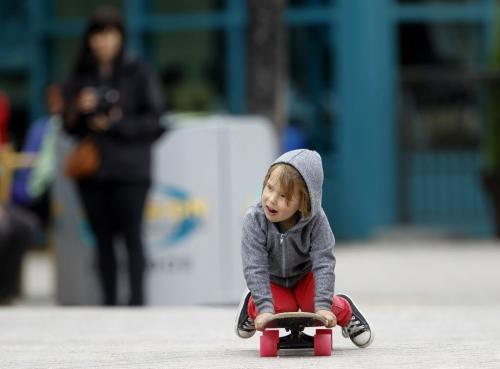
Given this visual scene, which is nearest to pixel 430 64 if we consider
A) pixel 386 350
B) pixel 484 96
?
pixel 484 96

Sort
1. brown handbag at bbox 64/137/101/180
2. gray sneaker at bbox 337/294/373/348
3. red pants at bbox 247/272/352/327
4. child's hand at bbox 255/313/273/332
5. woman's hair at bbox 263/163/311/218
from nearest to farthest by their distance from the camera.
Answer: child's hand at bbox 255/313/273/332, woman's hair at bbox 263/163/311/218, red pants at bbox 247/272/352/327, gray sneaker at bbox 337/294/373/348, brown handbag at bbox 64/137/101/180

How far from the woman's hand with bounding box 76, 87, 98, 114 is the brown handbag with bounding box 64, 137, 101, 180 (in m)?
0.19

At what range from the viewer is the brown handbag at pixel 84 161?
958cm

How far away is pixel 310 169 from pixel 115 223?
375cm

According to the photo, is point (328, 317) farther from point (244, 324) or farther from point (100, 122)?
point (100, 122)

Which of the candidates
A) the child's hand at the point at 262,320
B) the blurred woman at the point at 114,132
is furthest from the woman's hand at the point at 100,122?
the child's hand at the point at 262,320

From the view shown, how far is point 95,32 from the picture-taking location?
31.8 ft

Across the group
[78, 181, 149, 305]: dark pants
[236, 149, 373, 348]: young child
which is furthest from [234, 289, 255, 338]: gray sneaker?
[78, 181, 149, 305]: dark pants

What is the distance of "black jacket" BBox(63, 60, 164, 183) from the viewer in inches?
379

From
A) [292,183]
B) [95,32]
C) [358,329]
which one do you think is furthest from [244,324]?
[95,32]

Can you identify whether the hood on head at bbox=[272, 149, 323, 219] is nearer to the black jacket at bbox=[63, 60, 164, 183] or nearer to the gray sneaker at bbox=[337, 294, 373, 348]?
the gray sneaker at bbox=[337, 294, 373, 348]

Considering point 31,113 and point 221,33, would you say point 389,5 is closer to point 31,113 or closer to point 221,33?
point 221,33

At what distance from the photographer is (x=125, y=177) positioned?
31.5ft

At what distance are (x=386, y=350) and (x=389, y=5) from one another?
401 inches
